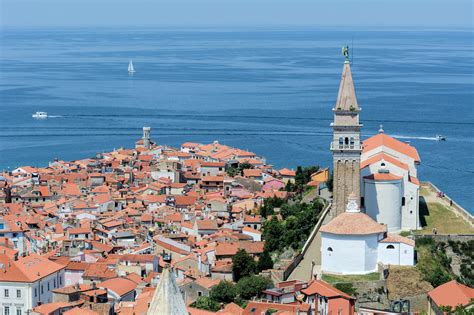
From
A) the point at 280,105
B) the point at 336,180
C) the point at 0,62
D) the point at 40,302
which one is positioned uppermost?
the point at 0,62

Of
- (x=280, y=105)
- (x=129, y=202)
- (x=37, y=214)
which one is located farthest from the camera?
(x=280, y=105)

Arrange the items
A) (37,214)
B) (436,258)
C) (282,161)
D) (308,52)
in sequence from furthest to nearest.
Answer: (308,52) < (282,161) < (37,214) < (436,258)

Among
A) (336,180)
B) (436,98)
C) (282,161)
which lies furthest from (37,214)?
(436,98)

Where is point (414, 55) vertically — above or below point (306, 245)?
above

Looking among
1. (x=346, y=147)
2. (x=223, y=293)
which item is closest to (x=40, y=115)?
(x=346, y=147)

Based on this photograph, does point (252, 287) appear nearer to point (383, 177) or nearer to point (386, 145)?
point (383, 177)

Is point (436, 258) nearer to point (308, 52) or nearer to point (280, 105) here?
point (280, 105)

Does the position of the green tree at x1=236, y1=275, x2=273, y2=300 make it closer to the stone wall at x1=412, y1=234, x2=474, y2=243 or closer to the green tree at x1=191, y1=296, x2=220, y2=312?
the green tree at x1=191, y1=296, x2=220, y2=312
